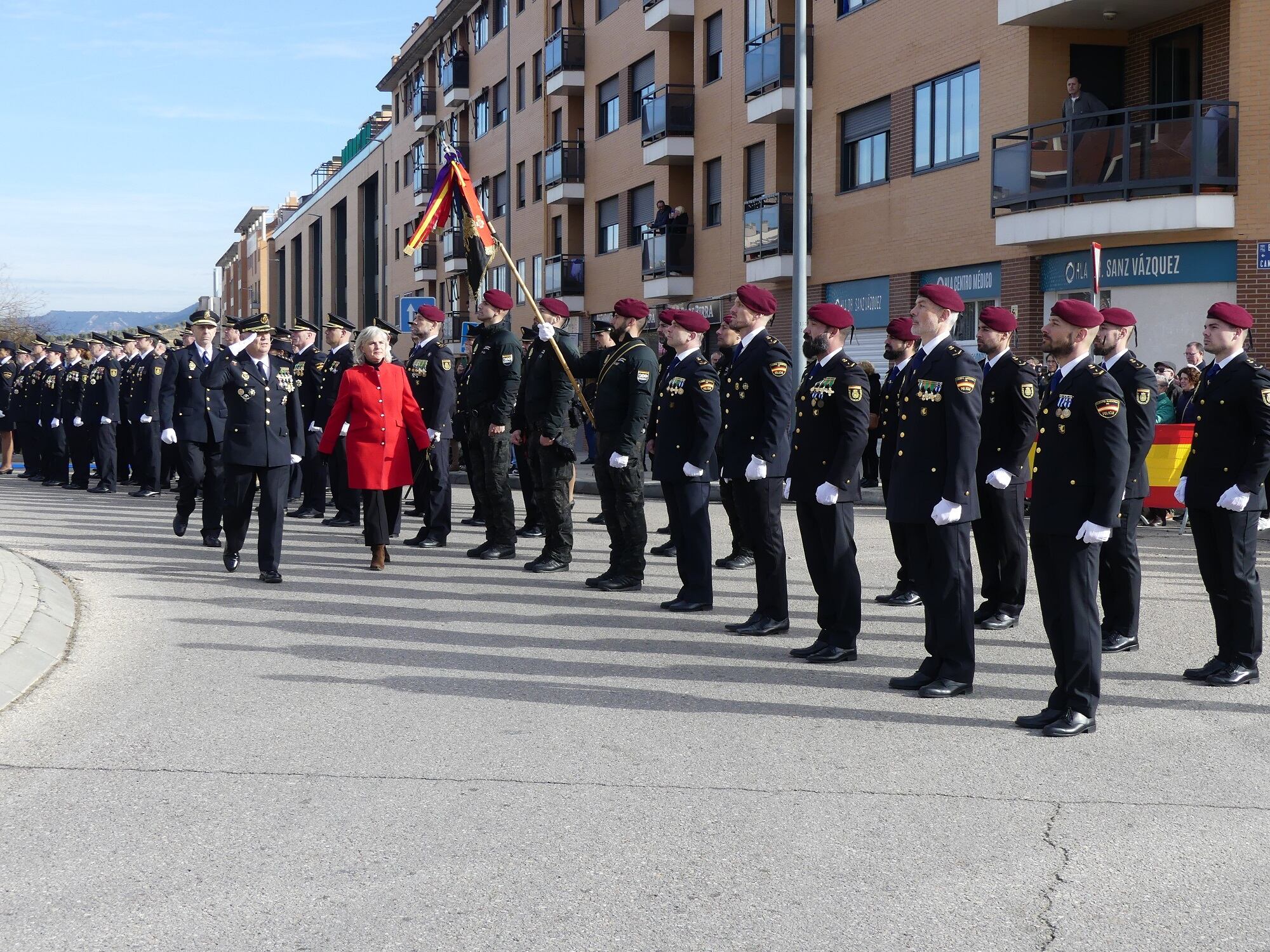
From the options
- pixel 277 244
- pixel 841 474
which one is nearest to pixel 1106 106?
pixel 841 474

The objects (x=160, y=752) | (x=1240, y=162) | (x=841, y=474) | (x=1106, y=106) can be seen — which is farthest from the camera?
(x=1106, y=106)

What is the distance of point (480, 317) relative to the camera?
489 inches

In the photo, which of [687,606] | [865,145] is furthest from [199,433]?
[865,145]

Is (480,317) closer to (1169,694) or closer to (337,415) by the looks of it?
(337,415)

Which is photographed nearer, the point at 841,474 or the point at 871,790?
the point at 871,790

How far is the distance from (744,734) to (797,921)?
7.34 ft

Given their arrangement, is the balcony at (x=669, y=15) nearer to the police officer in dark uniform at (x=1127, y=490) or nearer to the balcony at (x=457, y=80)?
the balcony at (x=457, y=80)

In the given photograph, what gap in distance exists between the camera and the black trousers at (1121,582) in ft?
27.6

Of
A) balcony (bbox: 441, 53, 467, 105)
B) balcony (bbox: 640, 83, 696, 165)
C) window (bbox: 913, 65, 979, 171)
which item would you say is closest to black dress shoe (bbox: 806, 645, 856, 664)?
window (bbox: 913, 65, 979, 171)

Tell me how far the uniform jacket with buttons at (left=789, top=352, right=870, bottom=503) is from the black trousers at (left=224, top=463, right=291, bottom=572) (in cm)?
442

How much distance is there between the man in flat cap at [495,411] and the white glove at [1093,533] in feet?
21.9

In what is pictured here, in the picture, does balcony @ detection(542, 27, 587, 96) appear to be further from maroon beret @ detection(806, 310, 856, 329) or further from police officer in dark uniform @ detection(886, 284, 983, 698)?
police officer in dark uniform @ detection(886, 284, 983, 698)

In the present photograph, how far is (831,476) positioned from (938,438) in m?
0.88

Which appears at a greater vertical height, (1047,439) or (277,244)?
(277,244)
